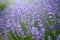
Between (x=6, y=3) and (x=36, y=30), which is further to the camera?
(x=6, y=3)

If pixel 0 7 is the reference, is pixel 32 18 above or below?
below

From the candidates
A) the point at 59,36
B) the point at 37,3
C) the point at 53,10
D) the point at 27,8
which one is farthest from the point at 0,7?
the point at 59,36

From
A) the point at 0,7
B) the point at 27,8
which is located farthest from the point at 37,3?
the point at 0,7

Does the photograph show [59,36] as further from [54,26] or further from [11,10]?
[11,10]

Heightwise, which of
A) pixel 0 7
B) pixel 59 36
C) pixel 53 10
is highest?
pixel 0 7

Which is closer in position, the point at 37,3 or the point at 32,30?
the point at 32,30

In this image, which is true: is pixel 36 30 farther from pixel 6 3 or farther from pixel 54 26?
pixel 6 3
